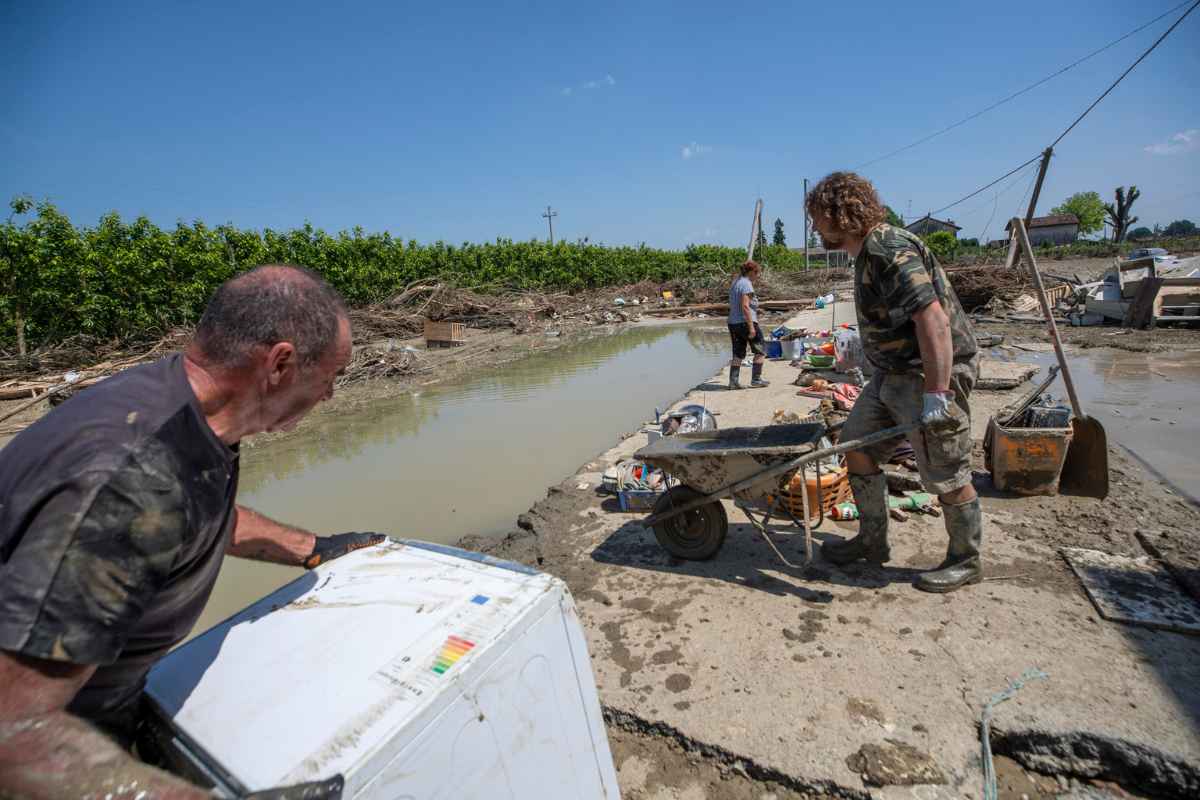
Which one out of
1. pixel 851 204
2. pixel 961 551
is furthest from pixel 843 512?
pixel 851 204

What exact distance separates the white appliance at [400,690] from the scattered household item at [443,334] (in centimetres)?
1583

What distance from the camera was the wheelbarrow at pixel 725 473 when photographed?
9.59ft

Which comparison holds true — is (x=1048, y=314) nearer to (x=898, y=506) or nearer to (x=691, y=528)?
(x=898, y=506)

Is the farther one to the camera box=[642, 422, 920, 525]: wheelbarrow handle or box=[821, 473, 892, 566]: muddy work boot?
box=[821, 473, 892, 566]: muddy work boot

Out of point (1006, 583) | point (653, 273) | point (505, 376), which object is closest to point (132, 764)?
point (1006, 583)

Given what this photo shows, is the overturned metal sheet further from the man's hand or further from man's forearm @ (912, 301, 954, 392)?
man's forearm @ (912, 301, 954, 392)

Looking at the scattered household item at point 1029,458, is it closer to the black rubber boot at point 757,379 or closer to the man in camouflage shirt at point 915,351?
the man in camouflage shirt at point 915,351

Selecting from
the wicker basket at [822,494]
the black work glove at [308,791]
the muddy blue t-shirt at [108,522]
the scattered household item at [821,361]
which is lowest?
the wicker basket at [822,494]

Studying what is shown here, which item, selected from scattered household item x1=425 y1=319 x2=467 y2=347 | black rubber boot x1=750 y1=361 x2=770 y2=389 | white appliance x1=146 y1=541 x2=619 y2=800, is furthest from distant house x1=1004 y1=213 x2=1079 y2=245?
white appliance x1=146 y1=541 x2=619 y2=800

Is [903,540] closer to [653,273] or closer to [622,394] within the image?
[622,394]

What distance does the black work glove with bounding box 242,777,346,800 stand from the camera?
0.93 metres

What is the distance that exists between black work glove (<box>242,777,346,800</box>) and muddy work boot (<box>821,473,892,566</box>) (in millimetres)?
2915

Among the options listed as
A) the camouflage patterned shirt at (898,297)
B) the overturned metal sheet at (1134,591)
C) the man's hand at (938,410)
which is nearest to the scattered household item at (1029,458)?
the overturned metal sheet at (1134,591)

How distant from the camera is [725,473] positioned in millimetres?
3133
